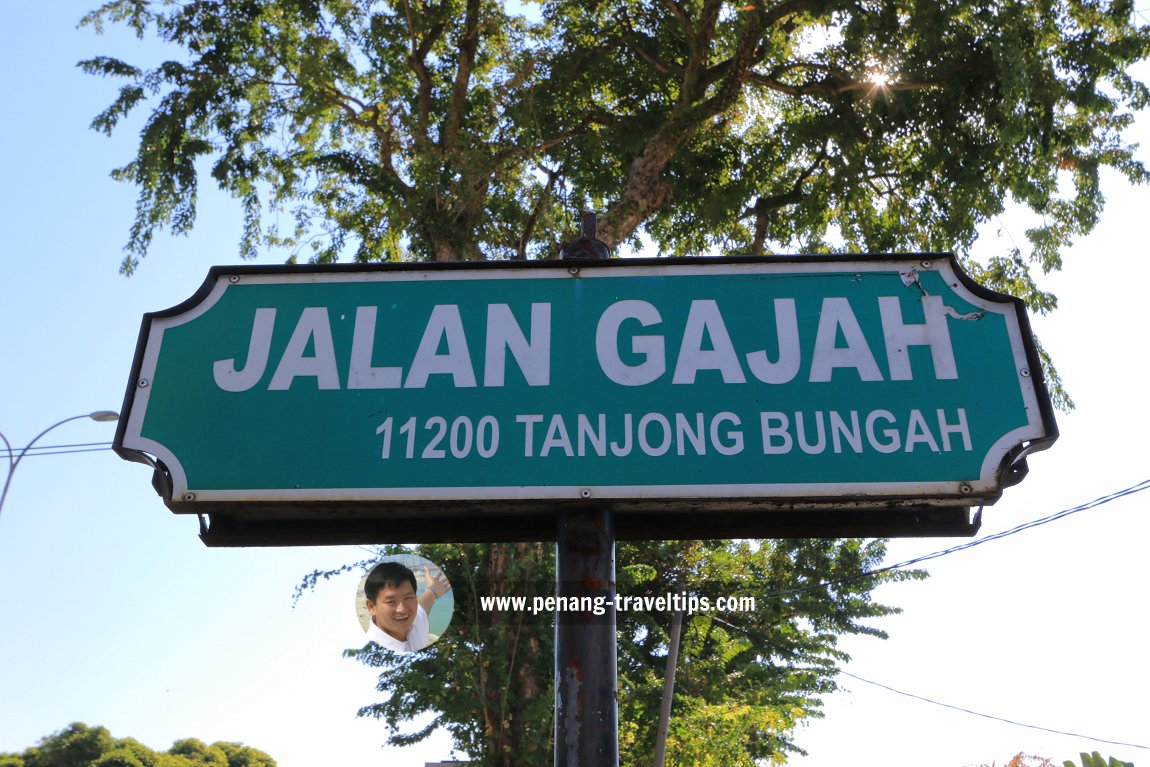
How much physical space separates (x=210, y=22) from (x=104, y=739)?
1537 inches

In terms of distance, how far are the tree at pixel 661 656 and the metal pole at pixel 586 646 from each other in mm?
7528

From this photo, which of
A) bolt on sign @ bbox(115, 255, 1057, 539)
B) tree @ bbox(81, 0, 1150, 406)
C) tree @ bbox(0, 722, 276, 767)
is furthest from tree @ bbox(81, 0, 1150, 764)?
tree @ bbox(0, 722, 276, 767)

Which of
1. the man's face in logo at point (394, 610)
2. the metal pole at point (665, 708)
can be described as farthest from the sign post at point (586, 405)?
the metal pole at point (665, 708)

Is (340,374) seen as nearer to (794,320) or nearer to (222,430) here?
(222,430)

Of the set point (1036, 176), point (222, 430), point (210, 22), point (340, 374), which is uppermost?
point (210, 22)

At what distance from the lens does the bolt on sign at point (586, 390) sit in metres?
1.67

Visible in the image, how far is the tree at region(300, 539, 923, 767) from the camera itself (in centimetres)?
1009

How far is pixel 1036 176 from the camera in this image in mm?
9117

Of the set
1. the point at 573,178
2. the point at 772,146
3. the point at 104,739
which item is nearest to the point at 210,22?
the point at 573,178

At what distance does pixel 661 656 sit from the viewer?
14.6 m

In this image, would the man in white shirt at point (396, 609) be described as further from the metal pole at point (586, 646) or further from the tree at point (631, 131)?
the tree at point (631, 131)

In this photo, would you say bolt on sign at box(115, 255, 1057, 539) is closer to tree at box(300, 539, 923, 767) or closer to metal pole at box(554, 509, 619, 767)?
metal pole at box(554, 509, 619, 767)

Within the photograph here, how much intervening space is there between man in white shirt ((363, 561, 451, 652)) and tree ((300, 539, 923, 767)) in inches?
262

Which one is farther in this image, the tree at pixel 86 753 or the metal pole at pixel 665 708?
the tree at pixel 86 753
